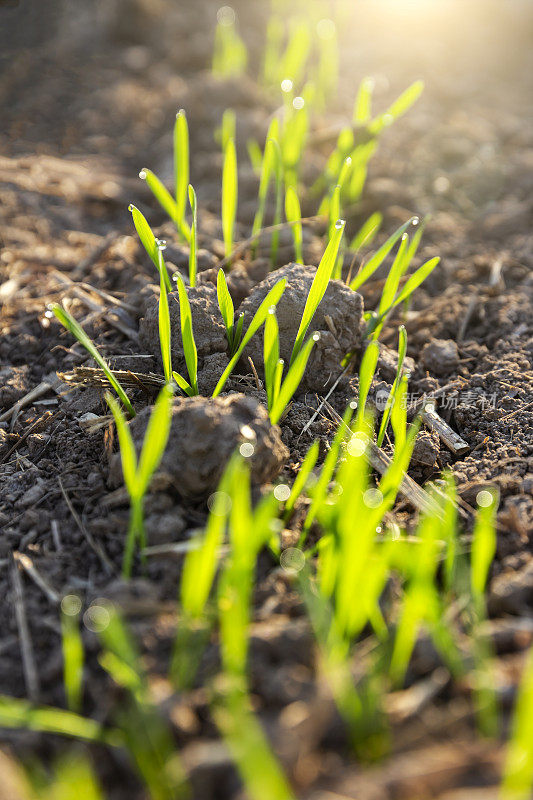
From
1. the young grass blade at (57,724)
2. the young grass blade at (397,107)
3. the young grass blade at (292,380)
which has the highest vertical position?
the young grass blade at (397,107)

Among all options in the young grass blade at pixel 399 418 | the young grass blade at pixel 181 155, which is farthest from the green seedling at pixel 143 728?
the young grass blade at pixel 181 155

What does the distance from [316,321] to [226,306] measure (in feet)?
0.85

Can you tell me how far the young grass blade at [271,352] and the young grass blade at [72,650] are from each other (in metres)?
0.52

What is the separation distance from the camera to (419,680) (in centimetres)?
90

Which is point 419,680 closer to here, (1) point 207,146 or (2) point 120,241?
(2) point 120,241

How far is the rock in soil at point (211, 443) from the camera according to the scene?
3.70 ft

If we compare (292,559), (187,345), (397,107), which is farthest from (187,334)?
(397,107)

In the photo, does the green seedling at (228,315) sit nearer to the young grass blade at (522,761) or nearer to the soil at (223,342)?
the soil at (223,342)

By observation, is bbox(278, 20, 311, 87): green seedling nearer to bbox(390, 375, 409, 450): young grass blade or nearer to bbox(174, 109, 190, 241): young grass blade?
bbox(174, 109, 190, 241): young grass blade

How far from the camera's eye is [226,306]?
1402 millimetres

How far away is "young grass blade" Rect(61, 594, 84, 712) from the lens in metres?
0.86

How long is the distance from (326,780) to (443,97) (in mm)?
3305

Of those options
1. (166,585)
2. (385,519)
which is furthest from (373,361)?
(166,585)

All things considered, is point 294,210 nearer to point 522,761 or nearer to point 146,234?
point 146,234
